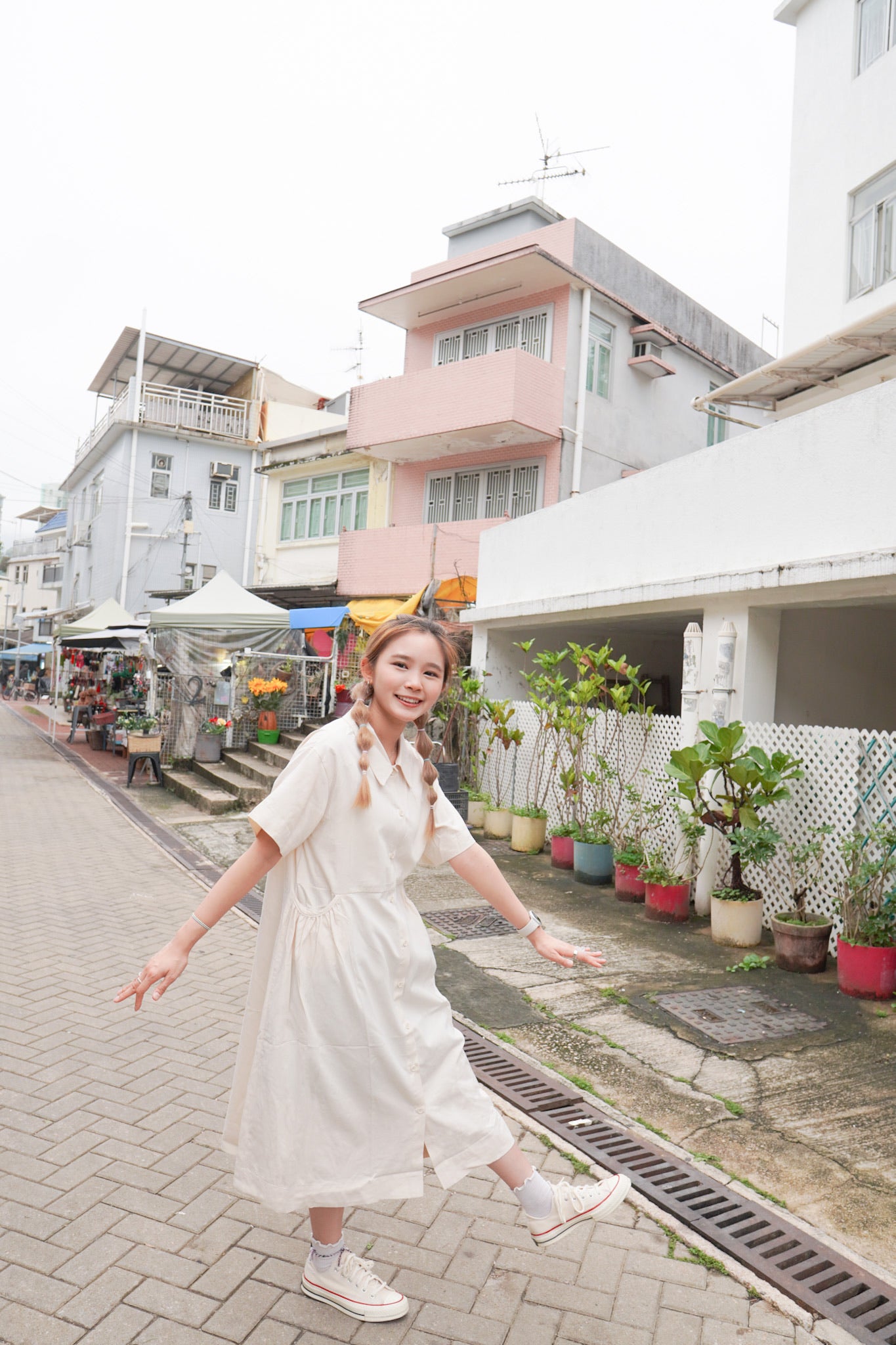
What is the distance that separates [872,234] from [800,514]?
18.6 ft

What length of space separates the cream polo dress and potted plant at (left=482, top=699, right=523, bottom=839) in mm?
8084

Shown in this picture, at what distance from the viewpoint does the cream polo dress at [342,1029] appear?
2295 millimetres

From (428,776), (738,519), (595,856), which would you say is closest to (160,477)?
(595,856)

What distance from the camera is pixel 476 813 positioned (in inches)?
445

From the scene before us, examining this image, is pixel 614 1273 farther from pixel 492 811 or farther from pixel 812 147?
pixel 812 147

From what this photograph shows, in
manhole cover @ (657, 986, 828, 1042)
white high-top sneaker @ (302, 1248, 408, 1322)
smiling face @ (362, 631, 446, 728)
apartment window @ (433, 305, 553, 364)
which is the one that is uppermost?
apartment window @ (433, 305, 553, 364)

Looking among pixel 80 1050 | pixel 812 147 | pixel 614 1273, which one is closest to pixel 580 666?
pixel 80 1050

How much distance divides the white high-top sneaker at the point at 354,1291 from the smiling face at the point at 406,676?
1.46 meters

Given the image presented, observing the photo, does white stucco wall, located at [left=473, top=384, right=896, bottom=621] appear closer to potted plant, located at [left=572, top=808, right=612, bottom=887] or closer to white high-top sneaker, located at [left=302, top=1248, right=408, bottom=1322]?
potted plant, located at [left=572, top=808, right=612, bottom=887]

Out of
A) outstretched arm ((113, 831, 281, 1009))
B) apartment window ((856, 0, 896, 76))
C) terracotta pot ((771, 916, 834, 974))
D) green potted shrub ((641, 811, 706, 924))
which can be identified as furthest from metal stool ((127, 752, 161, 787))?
apartment window ((856, 0, 896, 76))

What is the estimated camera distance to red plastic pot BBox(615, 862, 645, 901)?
7922 millimetres

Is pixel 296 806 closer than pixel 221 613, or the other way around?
pixel 296 806

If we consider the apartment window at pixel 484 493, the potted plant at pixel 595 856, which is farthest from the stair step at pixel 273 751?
the potted plant at pixel 595 856

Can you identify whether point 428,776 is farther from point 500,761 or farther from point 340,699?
point 340,699
